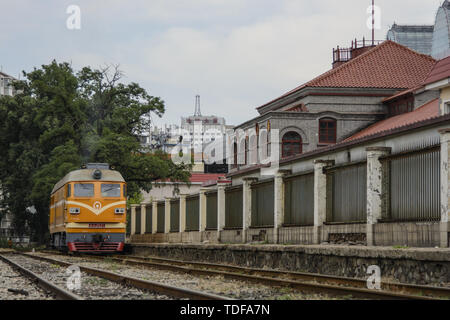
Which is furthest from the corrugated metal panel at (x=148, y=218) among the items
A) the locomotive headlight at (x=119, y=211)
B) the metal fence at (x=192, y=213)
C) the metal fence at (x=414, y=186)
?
the metal fence at (x=414, y=186)

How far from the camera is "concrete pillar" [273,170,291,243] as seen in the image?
22953mm

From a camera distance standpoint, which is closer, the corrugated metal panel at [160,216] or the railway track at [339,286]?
the railway track at [339,286]

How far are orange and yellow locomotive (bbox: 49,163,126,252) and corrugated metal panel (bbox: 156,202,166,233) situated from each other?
306 inches

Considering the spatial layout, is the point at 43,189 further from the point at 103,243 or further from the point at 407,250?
the point at 407,250

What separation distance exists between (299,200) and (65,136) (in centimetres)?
2896

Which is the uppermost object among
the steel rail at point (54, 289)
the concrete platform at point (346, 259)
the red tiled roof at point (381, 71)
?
the red tiled roof at point (381, 71)

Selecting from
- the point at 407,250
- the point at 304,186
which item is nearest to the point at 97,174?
the point at 304,186

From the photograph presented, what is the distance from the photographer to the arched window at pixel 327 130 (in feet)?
173

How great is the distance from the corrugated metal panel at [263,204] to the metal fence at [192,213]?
6.37 m

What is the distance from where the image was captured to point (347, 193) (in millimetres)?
18922

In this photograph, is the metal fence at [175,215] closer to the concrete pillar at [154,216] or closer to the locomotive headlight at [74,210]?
the concrete pillar at [154,216]

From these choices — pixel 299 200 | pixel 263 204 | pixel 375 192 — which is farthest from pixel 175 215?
pixel 375 192

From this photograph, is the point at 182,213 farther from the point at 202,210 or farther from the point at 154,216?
the point at 154,216
